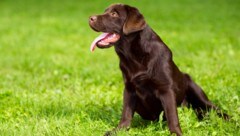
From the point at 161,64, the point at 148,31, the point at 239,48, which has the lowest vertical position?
the point at 239,48

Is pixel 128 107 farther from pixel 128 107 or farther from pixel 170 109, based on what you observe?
pixel 170 109

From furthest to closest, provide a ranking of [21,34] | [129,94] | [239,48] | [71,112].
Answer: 1. [21,34]
2. [239,48]
3. [71,112]
4. [129,94]

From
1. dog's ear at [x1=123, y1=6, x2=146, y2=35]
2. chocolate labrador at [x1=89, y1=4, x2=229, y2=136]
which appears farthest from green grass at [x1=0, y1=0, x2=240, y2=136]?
dog's ear at [x1=123, y1=6, x2=146, y2=35]

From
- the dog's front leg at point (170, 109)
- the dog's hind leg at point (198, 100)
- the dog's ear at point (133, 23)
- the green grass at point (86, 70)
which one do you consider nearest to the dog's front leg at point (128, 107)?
the green grass at point (86, 70)

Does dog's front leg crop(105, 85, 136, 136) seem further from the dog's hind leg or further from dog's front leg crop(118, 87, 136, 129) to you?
the dog's hind leg

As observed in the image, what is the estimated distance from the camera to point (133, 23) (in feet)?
15.6

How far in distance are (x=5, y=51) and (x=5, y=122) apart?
17.6 feet

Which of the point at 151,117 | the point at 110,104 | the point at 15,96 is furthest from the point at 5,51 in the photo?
the point at 151,117

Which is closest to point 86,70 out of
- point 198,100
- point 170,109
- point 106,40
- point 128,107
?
point 198,100

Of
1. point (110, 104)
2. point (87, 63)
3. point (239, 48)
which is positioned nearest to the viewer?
point (110, 104)

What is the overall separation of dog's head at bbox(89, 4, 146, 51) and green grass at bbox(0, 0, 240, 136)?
863 millimetres

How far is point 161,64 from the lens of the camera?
194 inches

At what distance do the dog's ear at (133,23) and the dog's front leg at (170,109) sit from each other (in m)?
0.65

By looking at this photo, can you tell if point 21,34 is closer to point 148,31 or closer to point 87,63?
point 87,63
